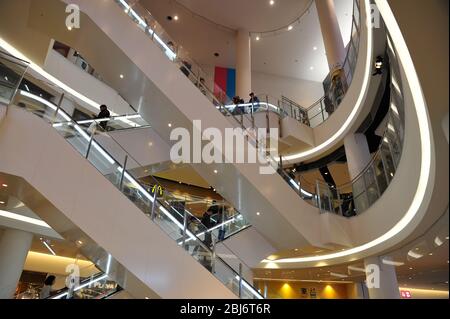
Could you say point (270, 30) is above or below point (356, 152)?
above

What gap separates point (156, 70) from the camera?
6.58 m

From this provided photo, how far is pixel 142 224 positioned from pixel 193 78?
13.1 feet

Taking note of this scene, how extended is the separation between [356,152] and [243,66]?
661 cm

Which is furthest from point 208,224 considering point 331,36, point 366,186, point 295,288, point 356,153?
point 331,36

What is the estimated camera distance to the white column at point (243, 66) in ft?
42.1

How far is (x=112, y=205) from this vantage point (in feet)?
16.2

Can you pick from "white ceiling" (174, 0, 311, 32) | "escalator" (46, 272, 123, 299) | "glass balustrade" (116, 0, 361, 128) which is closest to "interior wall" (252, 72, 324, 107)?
"white ceiling" (174, 0, 311, 32)

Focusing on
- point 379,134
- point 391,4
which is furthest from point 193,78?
point 391,4

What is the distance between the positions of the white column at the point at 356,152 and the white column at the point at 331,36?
3.13 metres

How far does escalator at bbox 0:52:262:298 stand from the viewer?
14.8 ft

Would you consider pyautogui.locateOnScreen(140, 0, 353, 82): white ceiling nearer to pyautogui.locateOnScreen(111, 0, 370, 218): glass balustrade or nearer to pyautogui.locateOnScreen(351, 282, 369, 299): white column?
pyautogui.locateOnScreen(111, 0, 370, 218): glass balustrade

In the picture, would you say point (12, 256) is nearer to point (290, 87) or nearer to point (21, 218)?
point (21, 218)
